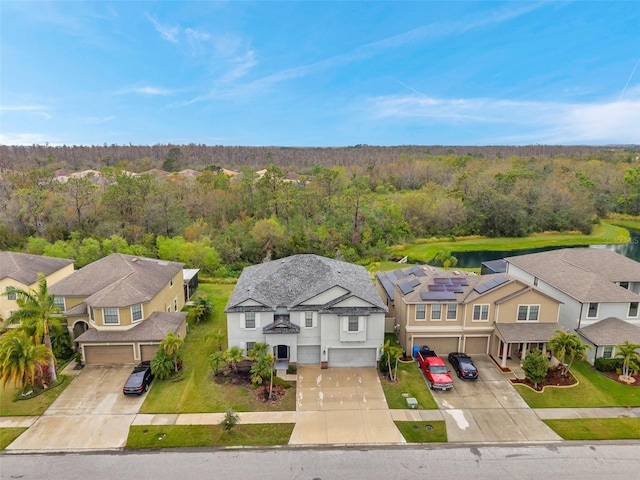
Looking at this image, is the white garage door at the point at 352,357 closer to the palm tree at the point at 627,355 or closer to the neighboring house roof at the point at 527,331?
the neighboring house roof at the point at 527,331

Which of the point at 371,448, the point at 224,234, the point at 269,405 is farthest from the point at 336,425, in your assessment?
the point at 224,234

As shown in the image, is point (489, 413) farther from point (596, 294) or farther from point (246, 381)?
point (246, 381)

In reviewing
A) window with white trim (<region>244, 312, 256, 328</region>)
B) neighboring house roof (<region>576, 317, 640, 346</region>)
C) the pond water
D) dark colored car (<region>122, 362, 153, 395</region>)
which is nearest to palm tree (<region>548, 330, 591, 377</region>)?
neighboring house roof (<region>576, 317, 640, 346</region>)

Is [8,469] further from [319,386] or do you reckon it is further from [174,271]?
[174,271]

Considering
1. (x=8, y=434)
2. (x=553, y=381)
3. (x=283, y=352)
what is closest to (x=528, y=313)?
(x=553, y=381)

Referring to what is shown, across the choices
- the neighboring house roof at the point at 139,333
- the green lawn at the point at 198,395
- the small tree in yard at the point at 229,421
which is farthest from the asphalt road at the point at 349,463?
the neighboring house roof at the point at 139,333

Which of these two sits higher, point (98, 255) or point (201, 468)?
point (98, 255)
